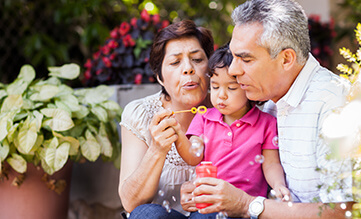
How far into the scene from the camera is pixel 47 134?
2617mm

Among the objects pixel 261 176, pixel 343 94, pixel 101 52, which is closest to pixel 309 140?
pixel 343 94

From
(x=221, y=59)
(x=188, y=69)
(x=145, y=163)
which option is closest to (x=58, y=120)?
(x=145, y=163)

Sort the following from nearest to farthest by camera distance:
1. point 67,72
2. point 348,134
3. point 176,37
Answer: point 348,134, point 176,37, point 67,72

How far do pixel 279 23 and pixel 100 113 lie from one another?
1.35m

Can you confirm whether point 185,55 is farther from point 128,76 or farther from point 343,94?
point 128,76

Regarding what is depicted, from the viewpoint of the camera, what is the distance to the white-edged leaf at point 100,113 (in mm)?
2676

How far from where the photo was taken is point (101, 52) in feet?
11.6

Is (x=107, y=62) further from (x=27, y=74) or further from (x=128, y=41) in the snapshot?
(x=27, y=74)

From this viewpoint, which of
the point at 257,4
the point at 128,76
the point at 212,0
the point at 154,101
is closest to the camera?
the point at 257,4

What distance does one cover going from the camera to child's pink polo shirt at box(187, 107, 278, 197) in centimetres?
199

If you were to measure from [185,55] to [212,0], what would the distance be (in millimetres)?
2799

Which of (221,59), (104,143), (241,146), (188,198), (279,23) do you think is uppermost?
(279,23)

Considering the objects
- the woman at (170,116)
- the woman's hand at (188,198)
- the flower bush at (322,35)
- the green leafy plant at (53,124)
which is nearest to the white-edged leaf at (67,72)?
the green leafy plant at (53,124)

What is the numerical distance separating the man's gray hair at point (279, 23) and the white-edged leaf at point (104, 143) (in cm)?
125
